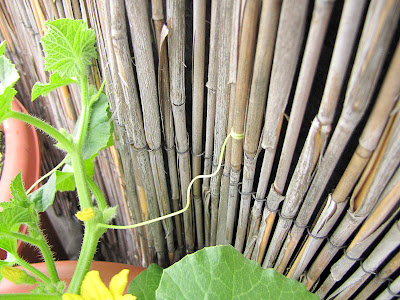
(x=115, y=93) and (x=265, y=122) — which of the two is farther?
(x=115, y=93)

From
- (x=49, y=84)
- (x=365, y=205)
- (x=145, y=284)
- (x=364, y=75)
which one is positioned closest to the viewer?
(x=364, y=75)

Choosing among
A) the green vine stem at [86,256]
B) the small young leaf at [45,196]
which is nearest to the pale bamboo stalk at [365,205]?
the green vine stem at [86,256]

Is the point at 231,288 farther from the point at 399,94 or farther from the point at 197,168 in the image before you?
the point at 399,94

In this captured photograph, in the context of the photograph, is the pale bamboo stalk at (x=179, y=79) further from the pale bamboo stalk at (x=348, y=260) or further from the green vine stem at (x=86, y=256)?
the pale bamboo stalk at (x=348, y=260)

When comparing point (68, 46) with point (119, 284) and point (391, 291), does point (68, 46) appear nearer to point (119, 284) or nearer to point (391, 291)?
point (119, 284)

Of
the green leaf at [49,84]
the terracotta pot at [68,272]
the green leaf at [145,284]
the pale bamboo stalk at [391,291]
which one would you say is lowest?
the green leaf at [145,284]

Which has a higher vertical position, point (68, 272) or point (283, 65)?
point (283, 65)

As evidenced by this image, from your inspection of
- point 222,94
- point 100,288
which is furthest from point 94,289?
point 222,94
